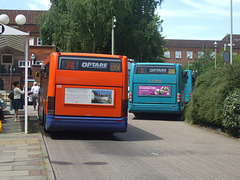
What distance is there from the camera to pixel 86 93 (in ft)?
39.4

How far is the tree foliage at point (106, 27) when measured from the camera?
38.3 m

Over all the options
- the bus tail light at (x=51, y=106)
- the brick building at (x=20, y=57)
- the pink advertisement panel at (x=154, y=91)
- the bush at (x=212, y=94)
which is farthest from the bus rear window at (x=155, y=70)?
the bus tail light at (x=51, y=106)

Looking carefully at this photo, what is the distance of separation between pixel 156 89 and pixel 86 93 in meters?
9.23

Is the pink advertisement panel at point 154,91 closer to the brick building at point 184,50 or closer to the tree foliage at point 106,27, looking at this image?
the tree foliage at point 106,27

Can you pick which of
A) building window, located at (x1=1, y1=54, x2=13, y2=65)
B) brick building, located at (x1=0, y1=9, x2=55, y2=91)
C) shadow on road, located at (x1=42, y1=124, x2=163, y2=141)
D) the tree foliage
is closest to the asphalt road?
shadow on road, located at (x1=42, y1=124, x2=163, y2=141)

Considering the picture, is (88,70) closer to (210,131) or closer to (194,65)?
(210,131)

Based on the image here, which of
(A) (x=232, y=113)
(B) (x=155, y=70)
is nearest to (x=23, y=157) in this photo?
(A) (x=232, y=113)

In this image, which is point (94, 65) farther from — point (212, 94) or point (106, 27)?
point (106, 27)

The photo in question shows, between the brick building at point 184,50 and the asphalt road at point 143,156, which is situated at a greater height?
the brick building at point 184,50

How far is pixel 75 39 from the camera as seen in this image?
40.0 m

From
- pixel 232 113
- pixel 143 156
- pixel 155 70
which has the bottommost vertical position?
pixel 143 156

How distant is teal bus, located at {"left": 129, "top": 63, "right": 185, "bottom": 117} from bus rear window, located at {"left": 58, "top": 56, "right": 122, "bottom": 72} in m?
8.76

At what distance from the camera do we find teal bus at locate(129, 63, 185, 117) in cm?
2072

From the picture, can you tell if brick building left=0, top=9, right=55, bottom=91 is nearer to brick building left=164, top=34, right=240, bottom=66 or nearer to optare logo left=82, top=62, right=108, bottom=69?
optare logo left=82, top=62, right=108, bottom=69
